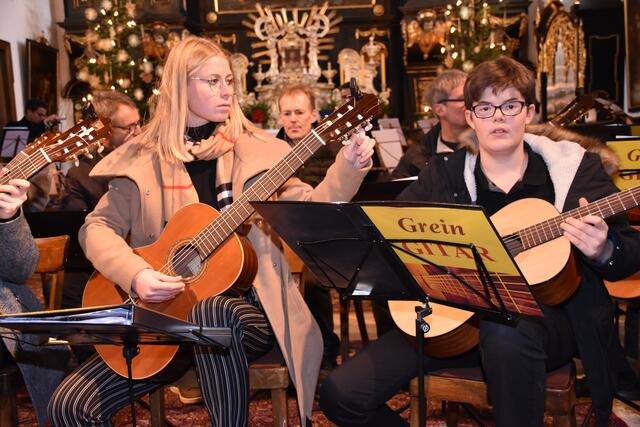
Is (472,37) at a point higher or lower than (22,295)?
higher

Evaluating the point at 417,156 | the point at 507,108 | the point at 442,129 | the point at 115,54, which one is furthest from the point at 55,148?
the point at 115,54

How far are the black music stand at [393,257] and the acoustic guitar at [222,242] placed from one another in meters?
0.53

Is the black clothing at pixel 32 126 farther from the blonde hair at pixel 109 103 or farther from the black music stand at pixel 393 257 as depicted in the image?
the black music stand at pixel 393 257

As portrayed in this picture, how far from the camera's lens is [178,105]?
307 centimetres

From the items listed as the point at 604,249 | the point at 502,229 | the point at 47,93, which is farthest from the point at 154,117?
the point at 47,93

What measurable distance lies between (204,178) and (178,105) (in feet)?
0.99

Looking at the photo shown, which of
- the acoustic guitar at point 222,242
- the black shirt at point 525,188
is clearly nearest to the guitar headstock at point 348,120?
the acoustic guitar at point 222,242

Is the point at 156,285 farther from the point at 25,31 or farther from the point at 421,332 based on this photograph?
the point at 25,31

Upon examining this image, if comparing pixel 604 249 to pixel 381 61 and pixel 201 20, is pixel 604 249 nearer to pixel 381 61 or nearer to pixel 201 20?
pixel 381 61

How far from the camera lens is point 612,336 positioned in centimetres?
253

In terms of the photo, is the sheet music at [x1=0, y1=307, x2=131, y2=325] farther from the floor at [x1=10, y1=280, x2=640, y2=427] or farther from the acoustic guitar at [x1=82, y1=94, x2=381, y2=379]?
the floor at [x1=10, y1=280, x2=640, y2=427]

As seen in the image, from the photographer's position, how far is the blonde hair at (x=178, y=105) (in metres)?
3.02

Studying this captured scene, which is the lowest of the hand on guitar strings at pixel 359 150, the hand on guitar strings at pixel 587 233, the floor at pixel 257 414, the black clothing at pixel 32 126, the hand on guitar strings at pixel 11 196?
the floor at pixel 257 414

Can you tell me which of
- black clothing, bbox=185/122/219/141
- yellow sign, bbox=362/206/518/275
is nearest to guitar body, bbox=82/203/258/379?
black clothing, bbox=185/122/219/141
